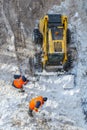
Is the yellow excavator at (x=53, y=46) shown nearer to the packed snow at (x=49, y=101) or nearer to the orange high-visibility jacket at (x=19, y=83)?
the packed snow at (x=49, y=101)

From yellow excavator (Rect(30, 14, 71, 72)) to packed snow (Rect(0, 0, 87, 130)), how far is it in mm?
542

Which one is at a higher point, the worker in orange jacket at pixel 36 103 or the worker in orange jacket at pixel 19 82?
the worker in orange jacket at pixel 19 82

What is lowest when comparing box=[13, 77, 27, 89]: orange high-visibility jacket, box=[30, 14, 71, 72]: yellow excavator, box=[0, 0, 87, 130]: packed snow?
box=[0, 0, 87, 130]: packed snow

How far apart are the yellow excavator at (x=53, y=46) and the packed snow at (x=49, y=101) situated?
0.54 metres

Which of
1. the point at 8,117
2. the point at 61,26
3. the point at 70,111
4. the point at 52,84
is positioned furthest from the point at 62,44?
the point at 8,117

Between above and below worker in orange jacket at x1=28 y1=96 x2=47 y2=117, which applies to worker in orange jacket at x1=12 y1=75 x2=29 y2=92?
above

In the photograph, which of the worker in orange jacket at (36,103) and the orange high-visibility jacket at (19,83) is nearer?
the worker in orange jacket at (36,103)

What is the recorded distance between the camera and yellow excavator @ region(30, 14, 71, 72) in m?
16.4

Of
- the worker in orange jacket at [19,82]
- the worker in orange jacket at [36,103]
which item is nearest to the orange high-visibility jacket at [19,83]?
the worker in orange jacket at [19,82]

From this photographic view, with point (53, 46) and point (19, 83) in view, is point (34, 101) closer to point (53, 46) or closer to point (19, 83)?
point (19, 83)

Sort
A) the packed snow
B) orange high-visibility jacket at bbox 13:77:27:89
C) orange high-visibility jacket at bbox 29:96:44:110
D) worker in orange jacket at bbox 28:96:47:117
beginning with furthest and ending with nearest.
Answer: orange high-visibility jacket at bbox 13:77:27:89, the packed snow, orange high-visibility jacket at bbox 29:96:44:110, worker in orange jacket at bbox 28:96:47:117

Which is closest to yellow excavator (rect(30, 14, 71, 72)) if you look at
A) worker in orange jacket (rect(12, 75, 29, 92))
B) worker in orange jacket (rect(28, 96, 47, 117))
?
worker in orange jacket (rect(12, 75, 29, 92))

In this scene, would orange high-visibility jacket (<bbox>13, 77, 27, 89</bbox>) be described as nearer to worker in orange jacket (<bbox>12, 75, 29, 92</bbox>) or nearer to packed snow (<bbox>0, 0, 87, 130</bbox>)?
worker in orange jacket (<bbox>12, 75, 29, 92</bbox>)

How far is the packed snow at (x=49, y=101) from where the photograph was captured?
1531 cm
